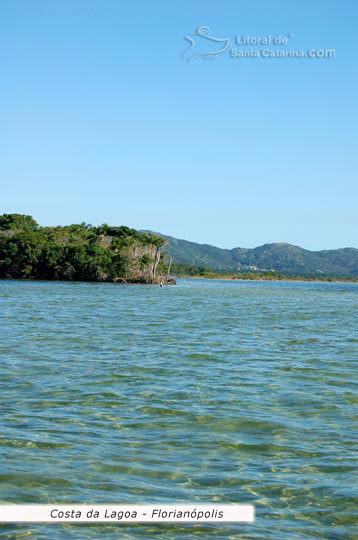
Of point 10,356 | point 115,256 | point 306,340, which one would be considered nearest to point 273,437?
point 10,356

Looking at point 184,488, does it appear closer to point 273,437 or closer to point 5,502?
point 5,502

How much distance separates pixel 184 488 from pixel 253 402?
186 inches

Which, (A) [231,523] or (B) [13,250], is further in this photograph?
(B) [13,250]

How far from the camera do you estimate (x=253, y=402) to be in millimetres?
11578
